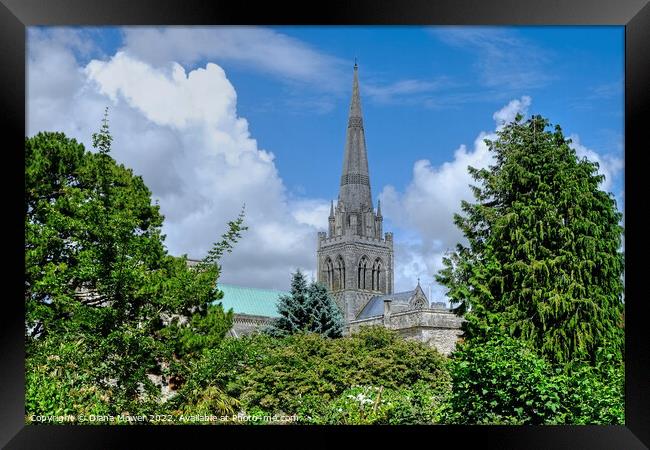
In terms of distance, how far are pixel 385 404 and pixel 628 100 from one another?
4886mm

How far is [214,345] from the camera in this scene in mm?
10945

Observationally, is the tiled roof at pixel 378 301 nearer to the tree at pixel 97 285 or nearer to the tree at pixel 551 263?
the tree at pixel 551 263

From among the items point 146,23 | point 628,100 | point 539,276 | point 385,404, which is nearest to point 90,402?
point 385,404

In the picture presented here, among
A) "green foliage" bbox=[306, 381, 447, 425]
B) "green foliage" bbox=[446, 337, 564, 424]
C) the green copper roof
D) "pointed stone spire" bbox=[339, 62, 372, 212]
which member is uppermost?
"pointed stone spire" bbox=[339, 62, 372, 212]

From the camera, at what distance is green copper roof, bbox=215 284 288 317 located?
32875 mm

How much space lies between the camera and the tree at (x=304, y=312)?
68.6ft

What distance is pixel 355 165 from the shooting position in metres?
35.8

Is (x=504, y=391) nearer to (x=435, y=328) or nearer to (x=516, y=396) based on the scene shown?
(x=516, y=396)

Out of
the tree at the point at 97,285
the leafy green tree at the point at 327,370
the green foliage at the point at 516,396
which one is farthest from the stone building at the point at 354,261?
the green foliage at the point at 516,396

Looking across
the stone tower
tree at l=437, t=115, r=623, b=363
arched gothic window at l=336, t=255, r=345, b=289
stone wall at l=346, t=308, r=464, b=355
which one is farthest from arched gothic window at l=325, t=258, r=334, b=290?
tree at l=437, t=115, r=623, b=363

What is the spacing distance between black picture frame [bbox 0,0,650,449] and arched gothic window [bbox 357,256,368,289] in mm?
40056

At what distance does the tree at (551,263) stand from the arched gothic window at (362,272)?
31640mm

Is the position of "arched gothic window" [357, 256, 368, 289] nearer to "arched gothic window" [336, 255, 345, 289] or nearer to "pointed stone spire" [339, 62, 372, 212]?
"arched gothic window" [336, 255, 345, 289]

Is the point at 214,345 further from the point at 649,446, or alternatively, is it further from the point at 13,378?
the point at 649,446
